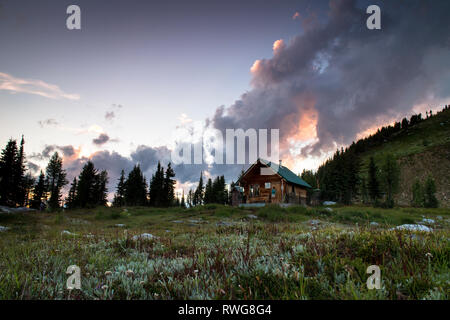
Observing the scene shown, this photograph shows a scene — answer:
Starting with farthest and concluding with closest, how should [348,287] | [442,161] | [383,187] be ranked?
[442,161] → [383,187] → [348,287]

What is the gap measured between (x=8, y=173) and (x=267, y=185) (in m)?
66.3

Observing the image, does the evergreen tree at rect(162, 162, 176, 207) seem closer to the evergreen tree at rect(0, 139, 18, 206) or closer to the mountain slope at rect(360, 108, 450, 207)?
the evergreen tree at rect(0, 139, 18, 206)

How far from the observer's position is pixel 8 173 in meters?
57.1

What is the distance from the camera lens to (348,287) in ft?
7.19

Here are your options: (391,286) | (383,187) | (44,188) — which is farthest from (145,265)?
(44,188)

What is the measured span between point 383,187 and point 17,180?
97.5m

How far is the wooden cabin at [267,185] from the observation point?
35.2 meters

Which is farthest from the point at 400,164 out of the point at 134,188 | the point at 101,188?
the point at 101,188

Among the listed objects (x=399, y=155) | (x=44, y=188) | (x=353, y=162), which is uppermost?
(x=399, y=155)

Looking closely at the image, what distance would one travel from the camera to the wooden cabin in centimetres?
3522

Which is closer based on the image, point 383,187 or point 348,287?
point 348,287
